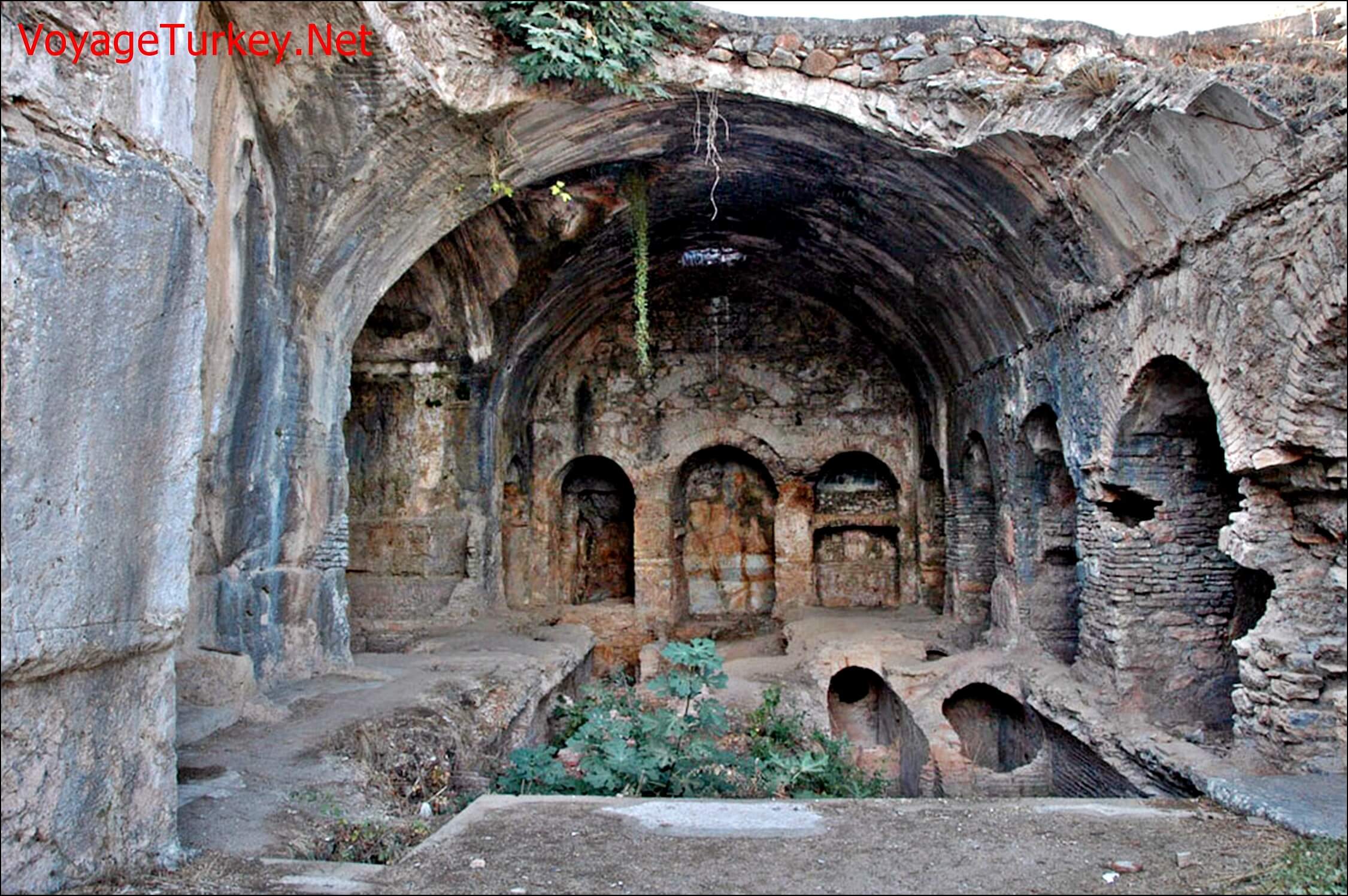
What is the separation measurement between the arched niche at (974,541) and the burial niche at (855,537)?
2433mm

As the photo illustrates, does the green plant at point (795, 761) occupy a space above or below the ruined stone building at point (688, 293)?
below

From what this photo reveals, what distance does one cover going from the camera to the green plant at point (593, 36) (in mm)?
6957

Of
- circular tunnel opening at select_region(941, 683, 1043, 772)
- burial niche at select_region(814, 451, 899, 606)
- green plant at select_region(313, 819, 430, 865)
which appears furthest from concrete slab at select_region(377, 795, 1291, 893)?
burial niche at select_region(814, 451, 899, 606)

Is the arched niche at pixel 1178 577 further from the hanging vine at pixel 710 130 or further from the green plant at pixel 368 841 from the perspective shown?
the green plant at pixel 368 841

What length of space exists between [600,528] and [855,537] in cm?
406

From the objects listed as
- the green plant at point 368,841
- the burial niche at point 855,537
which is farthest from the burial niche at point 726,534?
the green plant at point 368,841

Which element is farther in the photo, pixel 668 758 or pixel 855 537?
pixel 855 537

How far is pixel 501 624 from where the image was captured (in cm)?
1187

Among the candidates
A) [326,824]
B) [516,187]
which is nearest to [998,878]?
[326,824]

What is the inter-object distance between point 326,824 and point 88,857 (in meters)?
1.32

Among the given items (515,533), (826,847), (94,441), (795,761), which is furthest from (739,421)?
(94,441)

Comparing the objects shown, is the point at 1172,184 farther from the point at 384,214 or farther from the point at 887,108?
the point at 384,214

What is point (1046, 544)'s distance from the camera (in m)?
10.0

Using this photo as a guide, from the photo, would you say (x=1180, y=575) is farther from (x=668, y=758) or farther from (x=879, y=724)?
(x=668, y=758)
